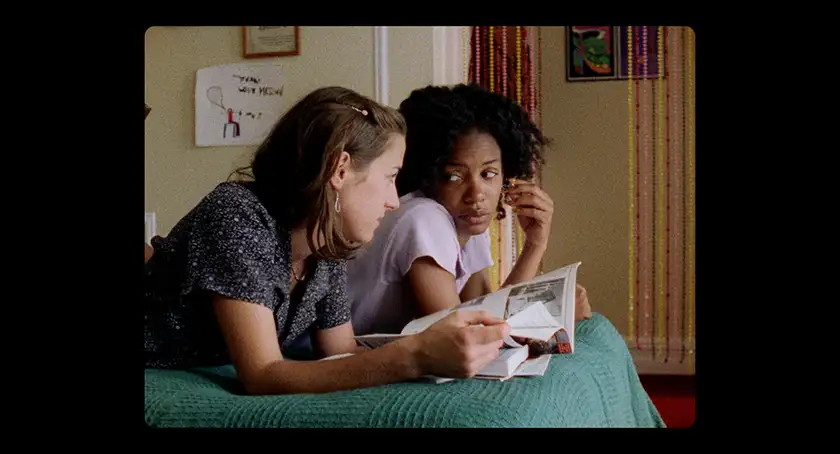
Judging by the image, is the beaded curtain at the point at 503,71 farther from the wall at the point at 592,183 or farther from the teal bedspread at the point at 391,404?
the teal bedspread at the point at 391,404

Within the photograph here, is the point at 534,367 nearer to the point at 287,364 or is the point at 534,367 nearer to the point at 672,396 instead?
the point at 287,364

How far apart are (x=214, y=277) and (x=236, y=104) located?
2.31 feet

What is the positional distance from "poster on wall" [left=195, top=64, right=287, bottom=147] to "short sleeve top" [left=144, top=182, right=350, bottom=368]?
0.49 meters

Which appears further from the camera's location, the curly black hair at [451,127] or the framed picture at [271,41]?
the framed picture at [271,41]

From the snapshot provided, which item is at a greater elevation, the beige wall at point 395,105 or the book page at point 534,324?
the beige wall at point 395,105

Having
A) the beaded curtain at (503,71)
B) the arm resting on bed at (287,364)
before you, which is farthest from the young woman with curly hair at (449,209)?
the arm resting on bed at (287,364)

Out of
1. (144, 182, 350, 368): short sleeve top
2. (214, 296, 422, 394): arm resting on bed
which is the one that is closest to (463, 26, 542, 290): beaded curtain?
(144, 182, 350, 368): short sleeve top

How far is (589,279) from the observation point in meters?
1.50

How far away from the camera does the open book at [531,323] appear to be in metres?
0.74

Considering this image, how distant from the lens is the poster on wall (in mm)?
1320

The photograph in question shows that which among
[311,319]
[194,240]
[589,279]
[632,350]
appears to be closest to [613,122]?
[589,279]

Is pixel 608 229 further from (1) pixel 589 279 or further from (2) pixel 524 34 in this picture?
(2) pixel 524 34

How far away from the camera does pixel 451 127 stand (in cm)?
122
